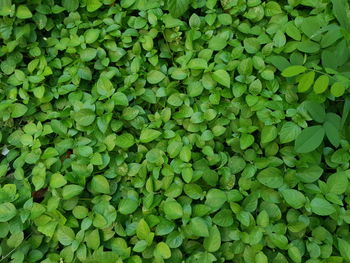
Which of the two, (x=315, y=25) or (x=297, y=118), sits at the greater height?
(x=315, y=25)

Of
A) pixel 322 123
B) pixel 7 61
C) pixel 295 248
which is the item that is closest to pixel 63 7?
pixel 7 61

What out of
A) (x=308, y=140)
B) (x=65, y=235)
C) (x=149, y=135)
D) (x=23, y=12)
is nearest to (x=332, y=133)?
(x=308, y=140)

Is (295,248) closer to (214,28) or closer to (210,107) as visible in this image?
(210,107)

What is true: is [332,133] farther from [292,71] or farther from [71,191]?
[71,191]

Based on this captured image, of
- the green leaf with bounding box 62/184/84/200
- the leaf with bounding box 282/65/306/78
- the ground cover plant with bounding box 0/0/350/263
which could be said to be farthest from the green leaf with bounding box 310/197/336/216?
the green leaf with bounding box 62/184/84/200

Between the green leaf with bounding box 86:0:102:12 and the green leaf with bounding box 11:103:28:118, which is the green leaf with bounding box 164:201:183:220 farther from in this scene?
the green leaf with bounding box 86:0:102:12

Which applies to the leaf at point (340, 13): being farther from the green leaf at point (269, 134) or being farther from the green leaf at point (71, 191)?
the green leaf at point (71, 191)
